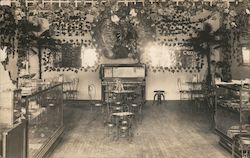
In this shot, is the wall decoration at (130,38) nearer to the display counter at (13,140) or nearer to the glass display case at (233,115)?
the glass display case at (233,115)

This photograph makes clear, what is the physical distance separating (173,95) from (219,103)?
7.46 meters

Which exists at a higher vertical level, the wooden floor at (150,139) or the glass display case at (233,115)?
the glass display case at (233,115)

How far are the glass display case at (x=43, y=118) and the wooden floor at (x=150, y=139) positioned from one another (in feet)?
1.17

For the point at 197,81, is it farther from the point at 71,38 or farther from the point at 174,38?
the point at 71,38

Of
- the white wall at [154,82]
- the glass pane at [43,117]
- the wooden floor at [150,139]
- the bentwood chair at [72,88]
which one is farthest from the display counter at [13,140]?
the white wall at [154,82]

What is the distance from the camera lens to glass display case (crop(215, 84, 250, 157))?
685cm

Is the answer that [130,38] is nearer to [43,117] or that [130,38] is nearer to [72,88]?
[72,88]

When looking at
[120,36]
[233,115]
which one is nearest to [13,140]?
[233,115]

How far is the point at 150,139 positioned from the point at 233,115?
6.40ft

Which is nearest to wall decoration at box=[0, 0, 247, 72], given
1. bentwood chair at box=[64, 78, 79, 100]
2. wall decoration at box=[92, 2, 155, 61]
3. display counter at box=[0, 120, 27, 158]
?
wall decoration at box=[92, 2, 155, 61]

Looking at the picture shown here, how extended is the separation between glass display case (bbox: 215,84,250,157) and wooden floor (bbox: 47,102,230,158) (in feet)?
1.08

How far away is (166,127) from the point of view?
10.4 m

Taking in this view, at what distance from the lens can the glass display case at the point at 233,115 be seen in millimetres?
6852

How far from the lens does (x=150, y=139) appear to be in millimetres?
8859
